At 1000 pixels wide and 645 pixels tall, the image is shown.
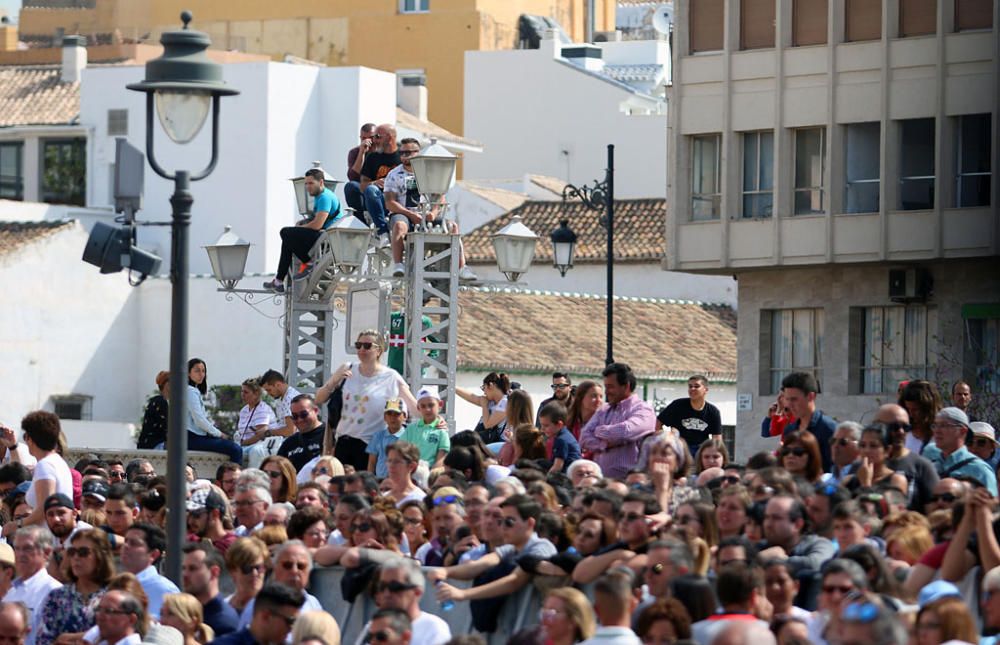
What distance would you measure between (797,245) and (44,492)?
25.2 meters

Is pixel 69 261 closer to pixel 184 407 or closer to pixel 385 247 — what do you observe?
pixel 385 247

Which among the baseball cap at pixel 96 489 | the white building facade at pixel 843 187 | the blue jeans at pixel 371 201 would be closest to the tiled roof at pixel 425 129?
the white building facade at pixel 843 187

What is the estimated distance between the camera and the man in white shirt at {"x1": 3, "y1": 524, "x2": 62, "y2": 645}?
14.9 m

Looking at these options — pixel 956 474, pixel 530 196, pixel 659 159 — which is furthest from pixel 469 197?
pixel 956 474

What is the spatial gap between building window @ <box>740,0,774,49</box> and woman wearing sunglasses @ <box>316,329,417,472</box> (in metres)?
22.3

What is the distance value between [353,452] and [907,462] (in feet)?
20.8

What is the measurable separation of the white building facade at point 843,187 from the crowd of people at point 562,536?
67.0ft

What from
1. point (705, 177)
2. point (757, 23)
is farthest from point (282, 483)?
point (705, 177)

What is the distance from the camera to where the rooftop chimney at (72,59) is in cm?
6812

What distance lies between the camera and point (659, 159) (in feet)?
222

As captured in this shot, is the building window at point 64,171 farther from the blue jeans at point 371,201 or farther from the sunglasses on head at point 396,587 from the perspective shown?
the sunglasses on head at point 396,587

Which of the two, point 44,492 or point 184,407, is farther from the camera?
point 44,492

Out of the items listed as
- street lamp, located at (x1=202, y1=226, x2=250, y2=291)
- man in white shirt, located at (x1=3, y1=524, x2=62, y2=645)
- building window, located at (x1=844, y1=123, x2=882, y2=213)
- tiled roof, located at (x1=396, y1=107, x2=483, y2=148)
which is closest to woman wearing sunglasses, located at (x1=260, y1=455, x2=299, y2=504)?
man in white shirt, located at (x1=3, y1=524, x2=62, y2=645)

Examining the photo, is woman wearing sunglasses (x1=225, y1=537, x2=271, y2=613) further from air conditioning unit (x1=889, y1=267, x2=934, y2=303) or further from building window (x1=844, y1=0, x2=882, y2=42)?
building window (x1=844, y1=0, x2=882, y2=42)
